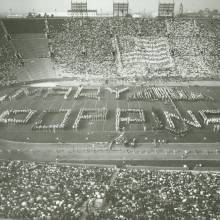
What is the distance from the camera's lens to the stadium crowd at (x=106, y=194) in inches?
1041

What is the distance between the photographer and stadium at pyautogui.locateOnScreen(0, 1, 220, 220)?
28.1 m

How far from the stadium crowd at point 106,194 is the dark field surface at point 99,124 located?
11.9 m

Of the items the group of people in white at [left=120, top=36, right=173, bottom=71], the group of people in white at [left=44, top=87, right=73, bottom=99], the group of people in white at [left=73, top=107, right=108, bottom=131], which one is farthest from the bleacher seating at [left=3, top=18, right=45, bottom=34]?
the group of people in white at [left=73, top=107, right=108, bottom=131]

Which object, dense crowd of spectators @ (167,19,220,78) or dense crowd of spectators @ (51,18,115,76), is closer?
dense crowd of spectators @ (51,18,115,76)

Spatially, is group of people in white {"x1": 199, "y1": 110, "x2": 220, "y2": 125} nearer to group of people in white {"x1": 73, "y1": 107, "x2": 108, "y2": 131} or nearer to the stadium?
the stadium

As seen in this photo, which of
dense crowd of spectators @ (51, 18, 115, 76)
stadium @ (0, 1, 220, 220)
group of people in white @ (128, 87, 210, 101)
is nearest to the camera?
stadium @ (0, 1, 220, 220)

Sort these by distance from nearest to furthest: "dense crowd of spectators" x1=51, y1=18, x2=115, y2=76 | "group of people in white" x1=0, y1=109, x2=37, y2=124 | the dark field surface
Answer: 1. the dark field surface
2. "group of people in white" x1=0, y1=109, x2=37, y2=124
3. "dense crowd of spectators" x1=51, y1=18, x2=115, y2=76

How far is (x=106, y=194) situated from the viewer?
95.2 feet

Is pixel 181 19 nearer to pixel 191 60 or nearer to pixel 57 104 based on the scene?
pixel 191 60

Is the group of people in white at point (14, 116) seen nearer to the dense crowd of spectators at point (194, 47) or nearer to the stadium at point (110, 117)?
the stadium at point (110, 117)

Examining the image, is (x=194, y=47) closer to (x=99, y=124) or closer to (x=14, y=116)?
(x=99, y=124)

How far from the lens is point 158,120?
48.9m

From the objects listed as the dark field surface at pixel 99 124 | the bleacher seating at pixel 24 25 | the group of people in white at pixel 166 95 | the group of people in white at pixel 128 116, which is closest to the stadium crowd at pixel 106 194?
the dark field surface at pixel 99 124

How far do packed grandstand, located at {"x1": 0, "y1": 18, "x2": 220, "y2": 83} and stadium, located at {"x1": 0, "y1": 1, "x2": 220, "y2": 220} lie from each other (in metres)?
0.23
